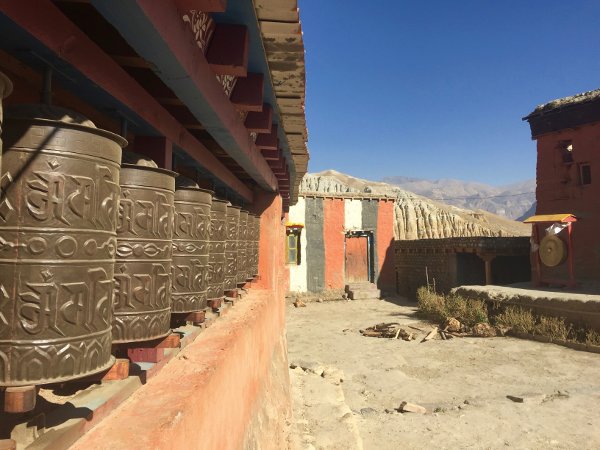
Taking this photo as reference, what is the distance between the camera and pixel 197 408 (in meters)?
1.78

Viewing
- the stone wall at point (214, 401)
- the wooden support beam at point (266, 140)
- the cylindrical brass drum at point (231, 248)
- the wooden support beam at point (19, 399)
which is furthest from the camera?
the wooden support beam at point (266, 140)

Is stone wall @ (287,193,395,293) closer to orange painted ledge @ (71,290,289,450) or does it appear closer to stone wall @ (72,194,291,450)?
stone wall @ (72,194,291,450)

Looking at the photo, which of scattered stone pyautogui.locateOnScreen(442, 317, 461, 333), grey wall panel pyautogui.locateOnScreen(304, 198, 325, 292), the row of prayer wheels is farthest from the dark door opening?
the row of prayer wheels

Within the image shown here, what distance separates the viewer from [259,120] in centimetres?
318

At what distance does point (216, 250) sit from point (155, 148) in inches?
39.9

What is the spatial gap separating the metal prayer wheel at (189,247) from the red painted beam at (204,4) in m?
1.02

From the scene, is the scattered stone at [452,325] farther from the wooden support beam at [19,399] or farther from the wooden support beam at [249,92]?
the wooden support beam at [19,399]

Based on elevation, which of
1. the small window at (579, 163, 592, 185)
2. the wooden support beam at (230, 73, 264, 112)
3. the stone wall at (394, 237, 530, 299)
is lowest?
the stone wall at (394, 237, 530, 299)

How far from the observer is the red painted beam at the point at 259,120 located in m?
3.16

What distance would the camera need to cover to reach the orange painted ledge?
138 cm

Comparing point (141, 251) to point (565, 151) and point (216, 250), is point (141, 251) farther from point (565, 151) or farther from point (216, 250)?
point (565, 151)

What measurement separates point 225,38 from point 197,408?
1701 millimetres

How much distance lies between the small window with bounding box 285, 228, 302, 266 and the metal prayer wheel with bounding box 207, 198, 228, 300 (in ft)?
52.2

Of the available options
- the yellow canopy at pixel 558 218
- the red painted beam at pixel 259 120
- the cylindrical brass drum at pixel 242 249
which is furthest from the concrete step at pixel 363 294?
the red painted beam at pixel 259 120
